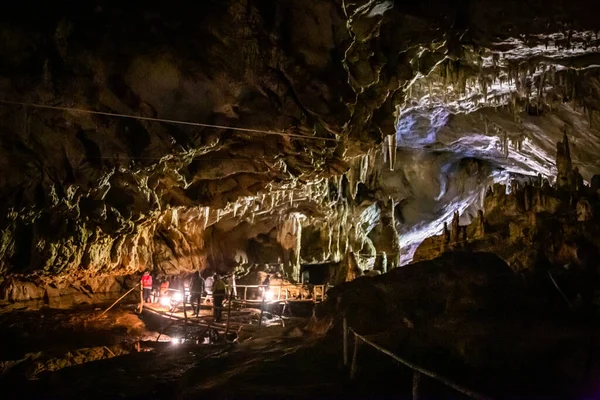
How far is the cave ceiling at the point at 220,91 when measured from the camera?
28.6ft

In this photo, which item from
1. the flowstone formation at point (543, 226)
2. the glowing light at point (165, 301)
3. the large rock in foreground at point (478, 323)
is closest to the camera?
the large rock in foreground at point (478, 323)

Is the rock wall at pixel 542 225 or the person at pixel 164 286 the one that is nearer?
the rock wall at pixel 542 225

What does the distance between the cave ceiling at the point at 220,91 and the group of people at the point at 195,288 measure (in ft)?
5.31

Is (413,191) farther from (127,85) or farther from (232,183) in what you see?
(127,85)

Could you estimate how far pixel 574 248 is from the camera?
12031 mm

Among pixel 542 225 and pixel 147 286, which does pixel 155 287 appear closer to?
pixel 147 286

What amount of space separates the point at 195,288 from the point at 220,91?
6512 millimetres

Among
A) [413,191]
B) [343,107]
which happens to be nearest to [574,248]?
[343,107]

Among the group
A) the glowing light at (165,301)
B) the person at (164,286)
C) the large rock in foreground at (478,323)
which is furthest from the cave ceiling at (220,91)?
the large rock in foreground at (478,323)

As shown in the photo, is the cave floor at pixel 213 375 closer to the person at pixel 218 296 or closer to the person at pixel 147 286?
the person at pixel 218 296

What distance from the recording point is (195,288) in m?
13.7

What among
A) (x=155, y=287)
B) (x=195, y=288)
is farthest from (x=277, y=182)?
(x=155, y=287)

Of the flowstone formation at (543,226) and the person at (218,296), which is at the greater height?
the flowstone formation at (543,226)

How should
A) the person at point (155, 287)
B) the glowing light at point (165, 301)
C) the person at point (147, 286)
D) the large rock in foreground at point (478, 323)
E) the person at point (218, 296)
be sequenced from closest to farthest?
1. the large rock in foreground at point (478, 323)
2. the person at point (218, 296)
3. the glowing light at point (165, 301)
4. the person at point (147, 286)
5. the person at point (155, 287)
